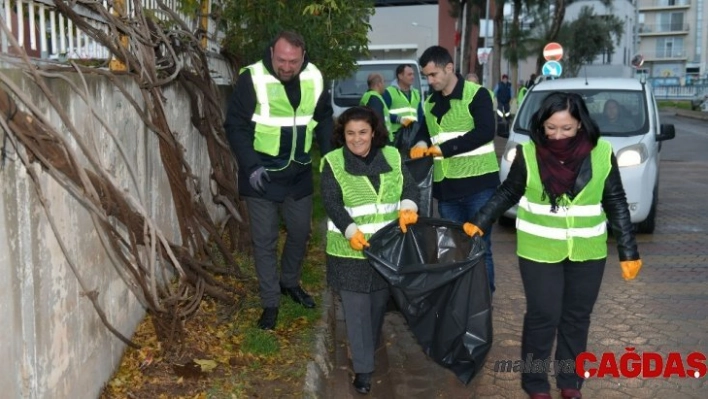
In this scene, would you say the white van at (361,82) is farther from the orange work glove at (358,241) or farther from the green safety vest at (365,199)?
the orange work glove at (358,241)

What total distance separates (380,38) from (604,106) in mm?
39841

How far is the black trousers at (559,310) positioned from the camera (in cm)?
428

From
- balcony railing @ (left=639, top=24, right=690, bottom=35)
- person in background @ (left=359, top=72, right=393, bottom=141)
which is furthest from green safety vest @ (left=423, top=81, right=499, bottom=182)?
balcony railing @ (left=639, top=24, right=690, bottom=35)

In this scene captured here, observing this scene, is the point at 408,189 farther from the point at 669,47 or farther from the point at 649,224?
the point at 669,47

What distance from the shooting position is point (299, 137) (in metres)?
5.36

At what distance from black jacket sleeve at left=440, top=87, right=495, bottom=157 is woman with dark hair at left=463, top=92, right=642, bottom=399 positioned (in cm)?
118

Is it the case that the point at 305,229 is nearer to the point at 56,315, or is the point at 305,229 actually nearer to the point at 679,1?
the point at 56,315

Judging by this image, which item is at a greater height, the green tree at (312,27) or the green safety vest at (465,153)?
the green tree at (312,27)

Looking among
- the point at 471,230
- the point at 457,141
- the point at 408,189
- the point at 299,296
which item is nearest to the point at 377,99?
the point at 457,141

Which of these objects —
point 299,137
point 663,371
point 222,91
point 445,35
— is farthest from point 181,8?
point 445,35

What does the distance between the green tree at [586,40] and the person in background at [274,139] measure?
53578 mm

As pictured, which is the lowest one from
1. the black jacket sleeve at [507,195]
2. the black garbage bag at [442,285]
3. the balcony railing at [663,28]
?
Answer: the black garbage bag at [442,285]

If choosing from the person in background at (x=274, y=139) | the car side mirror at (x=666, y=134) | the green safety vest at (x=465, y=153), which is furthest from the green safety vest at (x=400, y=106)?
the person in background at (x=274, y=139)

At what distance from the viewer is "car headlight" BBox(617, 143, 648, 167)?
8586mm
